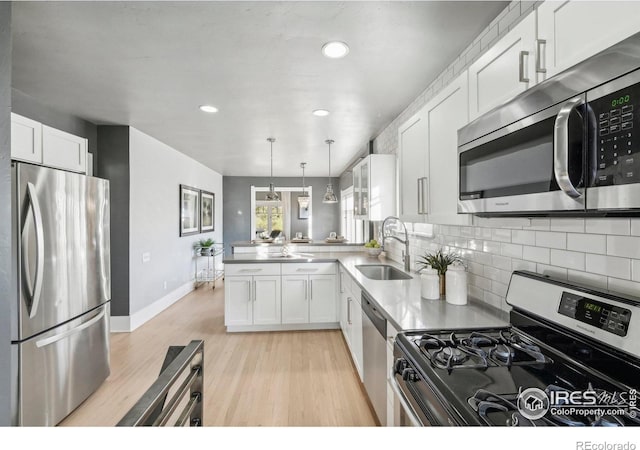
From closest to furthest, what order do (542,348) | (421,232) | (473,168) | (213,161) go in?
1. (542,348)
2. (473,168)
3. (421,232)
4. (213,161)

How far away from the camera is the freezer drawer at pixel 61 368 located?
1821 mm

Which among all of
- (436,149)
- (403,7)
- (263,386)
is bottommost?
(263,386)

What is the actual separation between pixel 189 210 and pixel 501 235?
5316 millimetres

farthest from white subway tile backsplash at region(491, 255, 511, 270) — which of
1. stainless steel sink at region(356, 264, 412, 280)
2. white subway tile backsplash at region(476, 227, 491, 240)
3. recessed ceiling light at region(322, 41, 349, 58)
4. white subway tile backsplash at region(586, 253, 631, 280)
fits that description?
recessed ceiling light at region(322, 41, 349, 58)

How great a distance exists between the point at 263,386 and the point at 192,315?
229cm

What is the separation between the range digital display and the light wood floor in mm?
1487

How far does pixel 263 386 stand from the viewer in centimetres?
252

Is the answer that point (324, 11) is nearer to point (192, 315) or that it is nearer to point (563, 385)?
point (563, 385)

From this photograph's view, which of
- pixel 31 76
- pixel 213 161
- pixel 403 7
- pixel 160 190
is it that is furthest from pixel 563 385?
pixel 213 161

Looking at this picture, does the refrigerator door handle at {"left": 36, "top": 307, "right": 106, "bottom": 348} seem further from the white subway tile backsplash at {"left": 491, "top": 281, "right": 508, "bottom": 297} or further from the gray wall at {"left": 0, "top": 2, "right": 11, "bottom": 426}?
the white subway tile backsplash at {"left": 491, "top": 281, "right": 508, "bottom": 297}

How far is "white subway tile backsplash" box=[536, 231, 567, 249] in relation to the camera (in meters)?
1.26
